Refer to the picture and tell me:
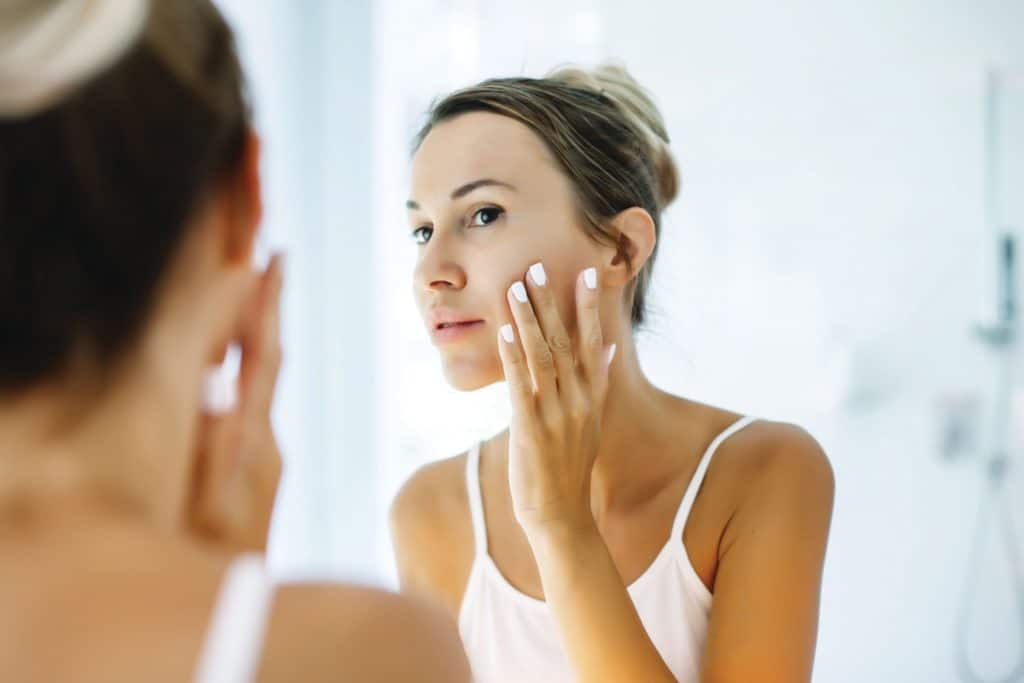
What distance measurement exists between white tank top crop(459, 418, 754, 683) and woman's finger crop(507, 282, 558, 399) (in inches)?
8.4

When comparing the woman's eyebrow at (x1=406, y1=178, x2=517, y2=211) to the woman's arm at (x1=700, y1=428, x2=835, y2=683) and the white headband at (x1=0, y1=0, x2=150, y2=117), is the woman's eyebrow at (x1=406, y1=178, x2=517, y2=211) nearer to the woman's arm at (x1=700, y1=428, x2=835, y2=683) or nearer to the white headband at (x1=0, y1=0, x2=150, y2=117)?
the woman's arm at (x1=700, y1=428, x2=835, y2=683)

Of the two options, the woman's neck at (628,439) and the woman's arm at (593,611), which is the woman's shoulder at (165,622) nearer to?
the woman's arm at (593,611)

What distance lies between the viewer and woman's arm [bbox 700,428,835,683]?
0.89m

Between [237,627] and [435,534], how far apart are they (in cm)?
74

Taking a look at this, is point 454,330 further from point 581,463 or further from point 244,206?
point 244,206

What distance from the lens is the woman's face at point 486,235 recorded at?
98 cm

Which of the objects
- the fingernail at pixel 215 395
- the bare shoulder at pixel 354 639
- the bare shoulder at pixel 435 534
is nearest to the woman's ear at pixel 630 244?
the bare shoulder at pixel 435 534

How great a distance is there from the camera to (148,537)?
40cm

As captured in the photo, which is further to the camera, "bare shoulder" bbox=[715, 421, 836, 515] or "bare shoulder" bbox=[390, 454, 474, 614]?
"bare shoulder" bbox=[390, 454, 474, 614]

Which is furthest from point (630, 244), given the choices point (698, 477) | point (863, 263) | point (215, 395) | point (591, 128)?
point (863, 263)

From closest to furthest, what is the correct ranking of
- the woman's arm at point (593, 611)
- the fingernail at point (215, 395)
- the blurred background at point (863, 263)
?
the fingernail at point (215, 395) → the woman's arm at point (593, 611) → the blurred background at point (863, 263)

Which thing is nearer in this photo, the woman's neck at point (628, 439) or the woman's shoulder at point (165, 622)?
the woman's shoulder at point (165, 622)

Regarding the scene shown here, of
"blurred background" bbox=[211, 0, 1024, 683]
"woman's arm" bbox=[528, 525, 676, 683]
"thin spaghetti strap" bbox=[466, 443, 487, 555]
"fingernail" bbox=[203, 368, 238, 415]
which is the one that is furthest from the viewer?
"blurred background" bbox=[211, 0, 1024, 683]

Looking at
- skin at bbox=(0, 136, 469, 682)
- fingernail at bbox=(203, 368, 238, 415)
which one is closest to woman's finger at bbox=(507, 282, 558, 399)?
fingernail at bbox=(203, 368, 238, 415)
